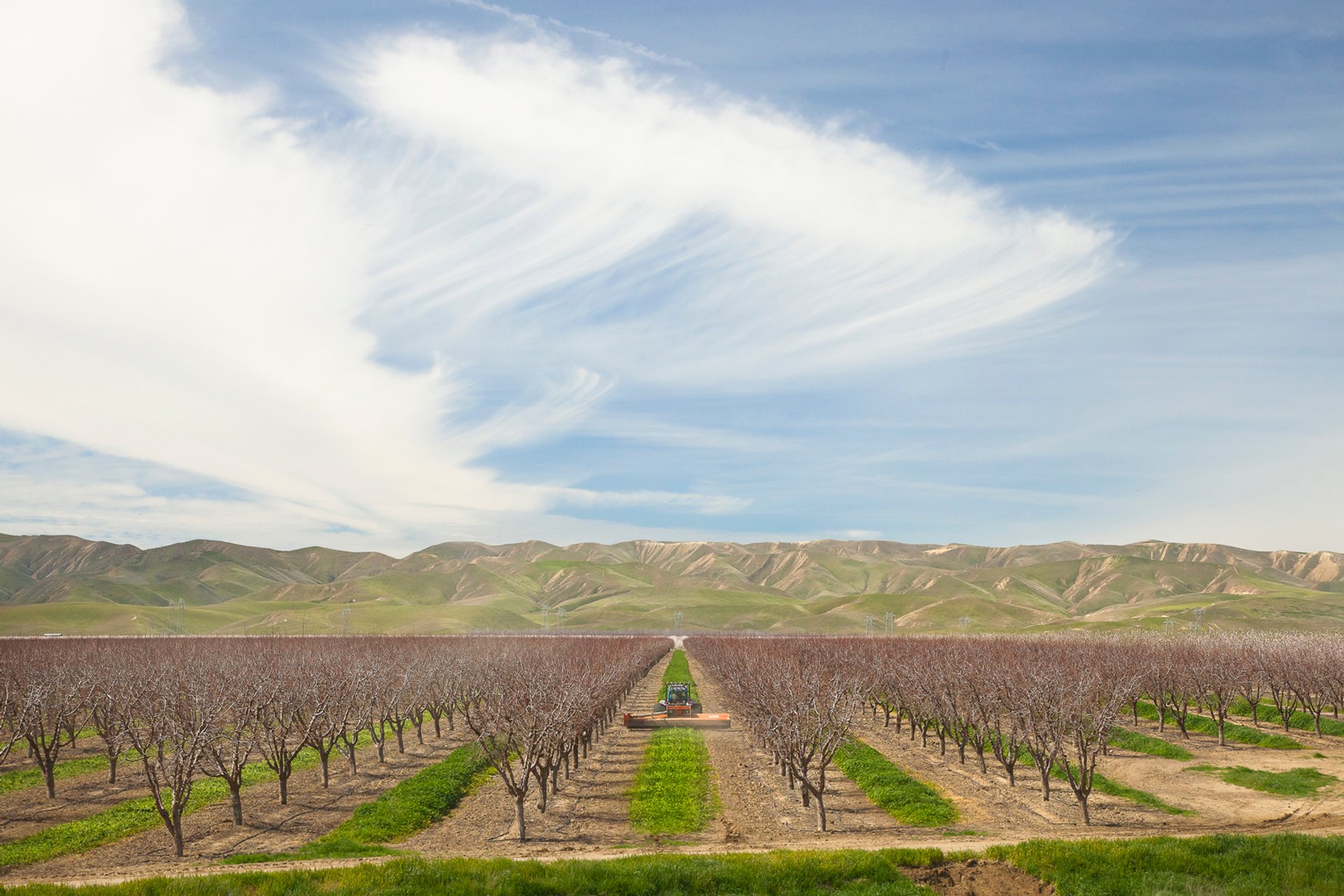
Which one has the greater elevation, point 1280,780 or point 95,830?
point 95,830

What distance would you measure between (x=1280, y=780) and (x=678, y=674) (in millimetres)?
51243

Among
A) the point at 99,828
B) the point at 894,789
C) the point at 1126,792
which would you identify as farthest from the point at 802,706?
the point at 99,828

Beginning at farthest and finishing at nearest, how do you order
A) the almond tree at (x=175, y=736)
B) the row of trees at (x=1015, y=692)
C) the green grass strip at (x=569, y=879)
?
the row of trees at (x=1015, y=692) < the almond tree at (x=175, y=736) < the green grass strip at (x=569, y=879)

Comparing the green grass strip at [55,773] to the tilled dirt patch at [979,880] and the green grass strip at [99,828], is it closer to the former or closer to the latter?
the green grass strip at [99,828]

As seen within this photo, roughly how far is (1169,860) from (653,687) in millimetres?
52093

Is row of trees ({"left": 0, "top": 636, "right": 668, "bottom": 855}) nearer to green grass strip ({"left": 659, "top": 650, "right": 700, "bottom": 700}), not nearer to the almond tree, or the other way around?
the almond tree

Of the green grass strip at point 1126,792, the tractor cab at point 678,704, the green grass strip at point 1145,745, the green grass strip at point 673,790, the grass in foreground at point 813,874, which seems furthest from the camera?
the tractor cab at point 678,704

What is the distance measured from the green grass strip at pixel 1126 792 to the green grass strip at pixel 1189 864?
5807mm

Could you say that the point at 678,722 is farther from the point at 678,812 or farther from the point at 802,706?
the point at 802,706

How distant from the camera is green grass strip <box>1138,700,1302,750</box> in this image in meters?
34.8

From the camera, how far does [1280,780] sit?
1062 inches

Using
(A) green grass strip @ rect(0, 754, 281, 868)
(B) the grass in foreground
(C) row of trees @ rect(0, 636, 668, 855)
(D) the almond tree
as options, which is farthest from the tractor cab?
(B) the grass in foreground

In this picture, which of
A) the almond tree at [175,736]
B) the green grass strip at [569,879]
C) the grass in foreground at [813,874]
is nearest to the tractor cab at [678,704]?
the almond tree at [175,736]

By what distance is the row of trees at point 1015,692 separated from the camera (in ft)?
77.3
